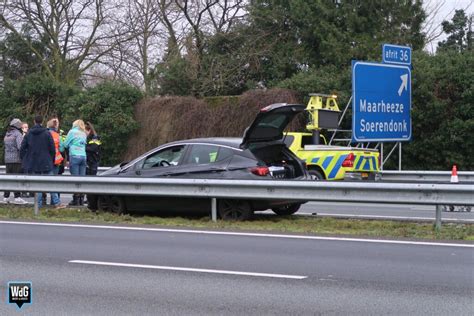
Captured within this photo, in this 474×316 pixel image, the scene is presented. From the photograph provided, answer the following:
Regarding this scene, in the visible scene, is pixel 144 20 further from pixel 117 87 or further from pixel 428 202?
pixel 428 202

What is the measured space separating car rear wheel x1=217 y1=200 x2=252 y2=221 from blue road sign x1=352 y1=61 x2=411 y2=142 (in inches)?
280

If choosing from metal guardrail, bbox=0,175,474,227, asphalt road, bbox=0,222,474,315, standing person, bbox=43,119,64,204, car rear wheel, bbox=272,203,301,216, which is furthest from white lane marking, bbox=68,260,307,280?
standing person, bbox=43,119,64,204

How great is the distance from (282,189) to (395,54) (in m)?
9.46

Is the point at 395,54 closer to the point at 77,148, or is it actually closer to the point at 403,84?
the point at 403,84

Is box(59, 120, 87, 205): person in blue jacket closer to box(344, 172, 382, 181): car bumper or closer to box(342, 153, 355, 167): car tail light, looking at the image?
box(344, 172, 382, 181): car bumper

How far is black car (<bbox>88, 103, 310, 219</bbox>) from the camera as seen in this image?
40.5 feet

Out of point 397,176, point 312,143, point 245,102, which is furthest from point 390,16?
point 397,176

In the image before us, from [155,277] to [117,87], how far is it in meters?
21.8

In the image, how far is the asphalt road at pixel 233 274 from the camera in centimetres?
665

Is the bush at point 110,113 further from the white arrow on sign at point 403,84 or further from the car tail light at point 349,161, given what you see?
the white arrow on sign at point 403,84

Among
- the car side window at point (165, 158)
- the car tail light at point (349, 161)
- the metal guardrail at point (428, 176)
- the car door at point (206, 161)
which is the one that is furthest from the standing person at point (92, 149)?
the metal guardrail at point (428, 176)

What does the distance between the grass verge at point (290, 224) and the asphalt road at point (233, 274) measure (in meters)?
0.79

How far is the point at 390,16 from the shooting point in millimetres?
29859

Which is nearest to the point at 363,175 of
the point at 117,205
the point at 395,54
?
the point at 395,54
